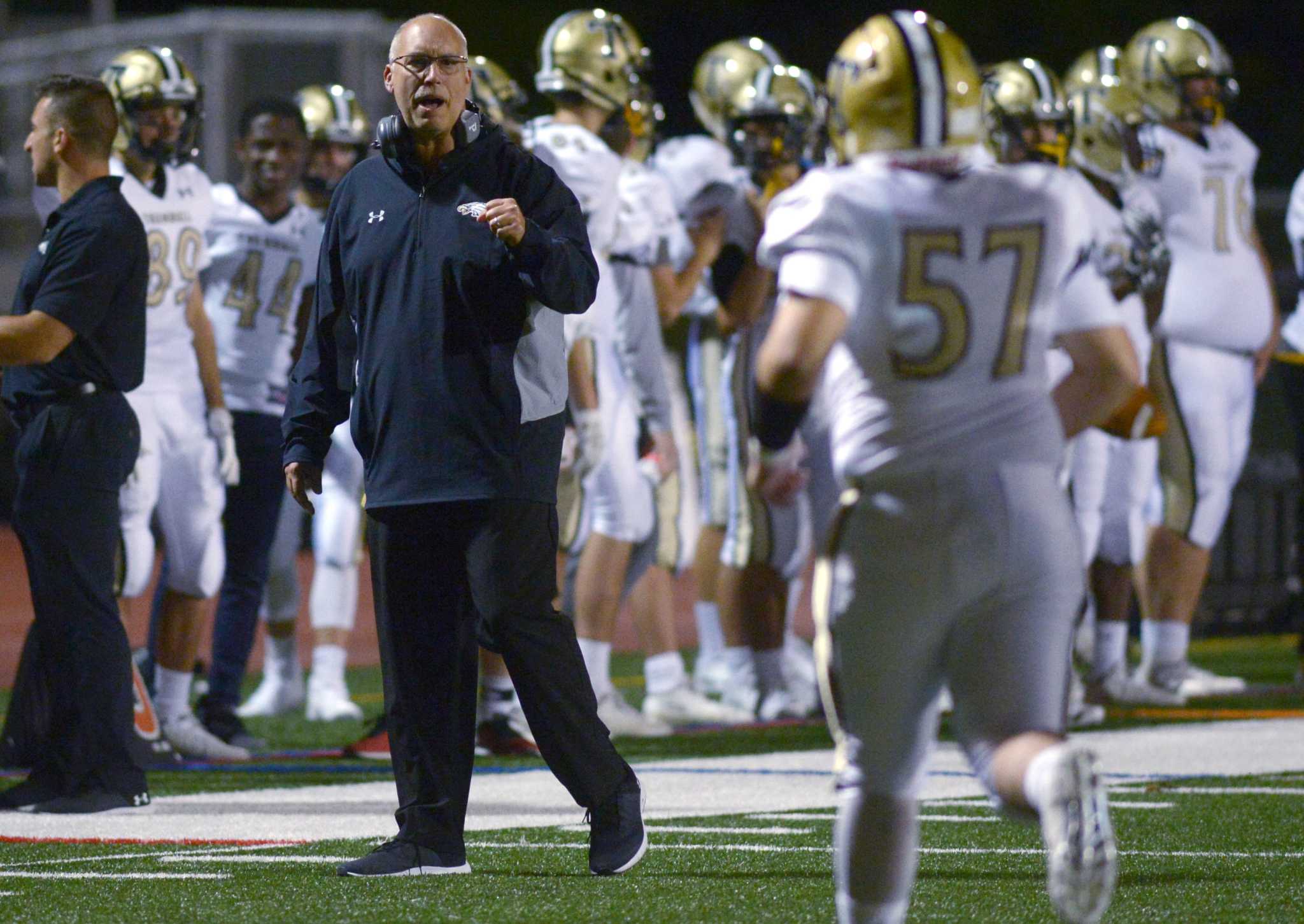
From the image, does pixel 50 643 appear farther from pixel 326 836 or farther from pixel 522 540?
pixel 522 540

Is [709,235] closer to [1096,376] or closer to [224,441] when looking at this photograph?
[224,441]

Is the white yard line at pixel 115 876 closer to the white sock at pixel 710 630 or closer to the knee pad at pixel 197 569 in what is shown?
the knee pad at pixel 197 569

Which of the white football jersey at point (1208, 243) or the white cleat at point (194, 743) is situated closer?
A: the white cleat at point (194, 743)

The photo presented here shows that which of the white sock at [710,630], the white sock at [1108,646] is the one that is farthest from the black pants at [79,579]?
the white sock at [1108,646]

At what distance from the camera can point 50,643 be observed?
5.91m

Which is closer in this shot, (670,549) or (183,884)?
(183,884)

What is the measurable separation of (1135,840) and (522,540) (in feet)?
5.23

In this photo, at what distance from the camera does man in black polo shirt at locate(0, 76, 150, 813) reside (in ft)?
19.3

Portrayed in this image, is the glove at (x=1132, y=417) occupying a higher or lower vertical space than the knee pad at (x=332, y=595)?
higher

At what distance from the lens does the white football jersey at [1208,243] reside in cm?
913

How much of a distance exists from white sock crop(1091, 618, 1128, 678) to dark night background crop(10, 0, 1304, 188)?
13.3 metres

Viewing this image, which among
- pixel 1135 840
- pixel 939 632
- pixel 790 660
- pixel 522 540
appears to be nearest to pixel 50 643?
pixel 522 540

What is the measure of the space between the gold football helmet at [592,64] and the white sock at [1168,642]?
2921 mm

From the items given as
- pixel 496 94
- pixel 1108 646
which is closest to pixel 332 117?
pixel 496 94
